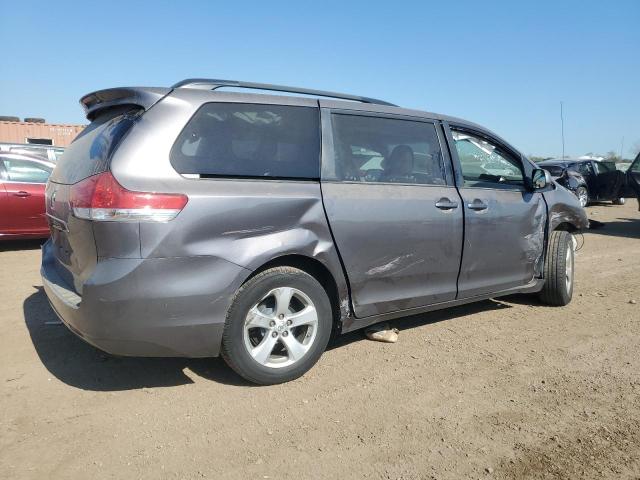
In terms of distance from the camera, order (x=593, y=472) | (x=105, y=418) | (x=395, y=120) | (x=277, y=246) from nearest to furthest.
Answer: (x=593, y=472) < (x=105, y=418) < (x=277, y=246) < (x=395, y=120)

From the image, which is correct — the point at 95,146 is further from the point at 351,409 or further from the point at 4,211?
the point at 4,211

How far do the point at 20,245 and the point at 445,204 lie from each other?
715 centimetres

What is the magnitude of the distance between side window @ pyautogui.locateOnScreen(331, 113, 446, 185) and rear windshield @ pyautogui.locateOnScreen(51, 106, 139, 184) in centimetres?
137

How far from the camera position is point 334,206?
3.39 m

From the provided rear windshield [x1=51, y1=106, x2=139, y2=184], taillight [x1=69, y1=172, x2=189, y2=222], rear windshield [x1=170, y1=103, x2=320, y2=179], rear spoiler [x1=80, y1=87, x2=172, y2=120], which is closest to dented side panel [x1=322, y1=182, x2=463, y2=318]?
rear windshield [x1=170, y1=103, x2=320, y2=179]

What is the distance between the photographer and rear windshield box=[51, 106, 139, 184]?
2959 millimetres

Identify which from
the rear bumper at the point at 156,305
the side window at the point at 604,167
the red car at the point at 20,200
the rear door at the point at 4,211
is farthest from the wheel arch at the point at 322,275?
the side window at the point at 604,167

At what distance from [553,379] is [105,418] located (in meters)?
2.81

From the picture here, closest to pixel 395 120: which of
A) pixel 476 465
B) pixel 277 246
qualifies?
pixel 277 246

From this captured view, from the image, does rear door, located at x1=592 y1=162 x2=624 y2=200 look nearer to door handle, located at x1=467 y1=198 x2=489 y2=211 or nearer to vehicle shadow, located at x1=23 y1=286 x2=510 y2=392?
door handle, located at x1=467 y1=198 x2=489 y2=211

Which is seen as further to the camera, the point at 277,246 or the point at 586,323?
the point at 586,323

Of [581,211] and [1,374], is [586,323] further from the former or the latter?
[1,374]

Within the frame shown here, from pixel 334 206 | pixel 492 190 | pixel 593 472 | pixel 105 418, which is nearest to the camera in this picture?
pixel 593 472

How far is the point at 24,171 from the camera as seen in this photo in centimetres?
776
